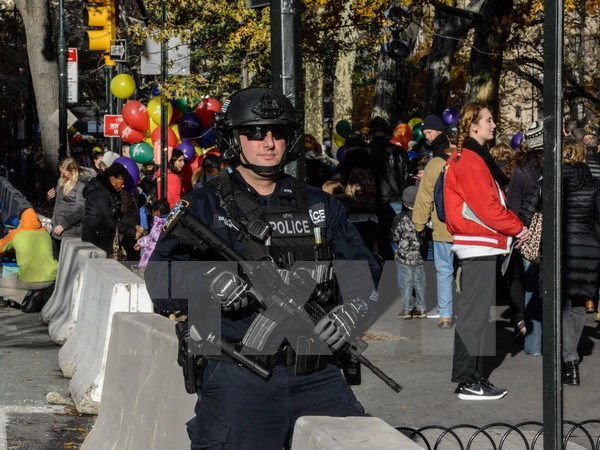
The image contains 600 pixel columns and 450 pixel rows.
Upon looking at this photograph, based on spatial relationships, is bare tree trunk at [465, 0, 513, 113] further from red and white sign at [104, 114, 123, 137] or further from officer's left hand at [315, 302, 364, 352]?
officer's left hand at [315, 302, 364, 352]

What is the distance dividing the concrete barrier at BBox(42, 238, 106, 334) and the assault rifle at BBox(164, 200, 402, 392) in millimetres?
5936

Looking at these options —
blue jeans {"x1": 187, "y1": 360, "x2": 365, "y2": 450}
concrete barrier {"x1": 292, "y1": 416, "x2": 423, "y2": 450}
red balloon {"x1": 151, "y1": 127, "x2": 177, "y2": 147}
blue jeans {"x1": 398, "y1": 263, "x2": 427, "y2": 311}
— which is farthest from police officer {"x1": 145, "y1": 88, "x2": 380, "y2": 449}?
red balloon {"x1": 151, "y1": 127, "x2": 177, "y2": 147}

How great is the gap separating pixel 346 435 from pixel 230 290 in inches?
28.1

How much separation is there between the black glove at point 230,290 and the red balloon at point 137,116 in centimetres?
1713

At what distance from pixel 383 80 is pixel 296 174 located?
2131 centimetres

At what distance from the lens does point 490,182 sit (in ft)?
26.4

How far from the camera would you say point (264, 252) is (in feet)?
13.9

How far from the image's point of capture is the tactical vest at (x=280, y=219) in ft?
13.9

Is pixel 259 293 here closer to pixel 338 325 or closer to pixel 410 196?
pixel 338 325

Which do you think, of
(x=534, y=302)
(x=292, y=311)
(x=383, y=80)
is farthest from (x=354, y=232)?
(x=383, y=80)

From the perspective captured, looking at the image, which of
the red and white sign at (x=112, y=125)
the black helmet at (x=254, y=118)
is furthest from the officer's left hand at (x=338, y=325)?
the red and white sign at (x=112, y=125)

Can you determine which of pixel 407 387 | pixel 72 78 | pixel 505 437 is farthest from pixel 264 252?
pixel 72 78

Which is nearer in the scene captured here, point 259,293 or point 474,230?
point 259,293

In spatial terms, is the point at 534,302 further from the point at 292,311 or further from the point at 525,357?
the point at 292,311
